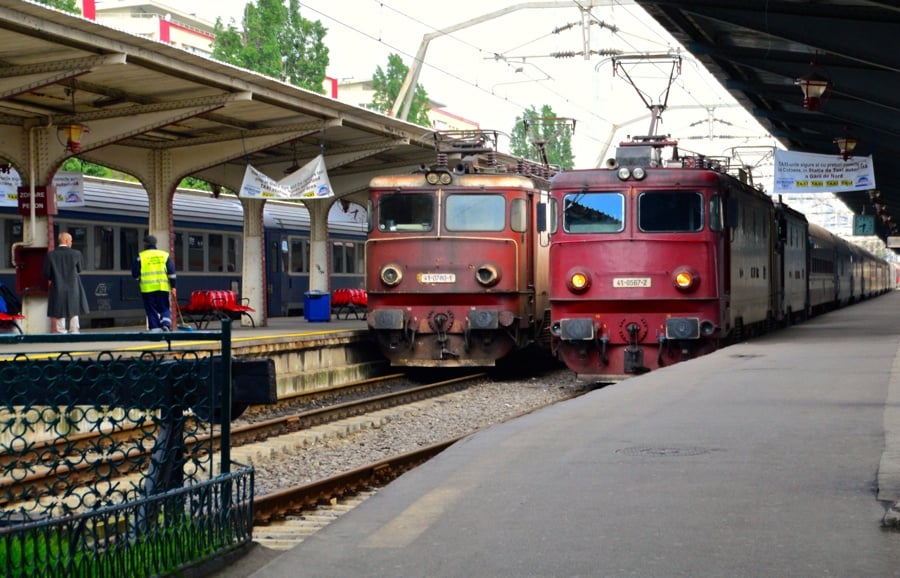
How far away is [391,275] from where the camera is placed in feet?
60.6

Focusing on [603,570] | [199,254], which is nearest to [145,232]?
[199,254]

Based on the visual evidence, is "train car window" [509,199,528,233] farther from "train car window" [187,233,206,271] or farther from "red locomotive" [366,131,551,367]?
"train car window" [187,233,206,271]

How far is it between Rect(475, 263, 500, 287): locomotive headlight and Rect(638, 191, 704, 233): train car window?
9.16 ft

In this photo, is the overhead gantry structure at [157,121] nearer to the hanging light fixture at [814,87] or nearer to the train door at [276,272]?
the train door at [276,272]

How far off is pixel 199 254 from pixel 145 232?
2.08 m

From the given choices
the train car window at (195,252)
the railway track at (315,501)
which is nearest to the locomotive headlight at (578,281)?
the railway track at (315,501)

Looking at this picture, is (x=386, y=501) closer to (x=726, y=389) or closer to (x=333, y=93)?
(x=726, y=389)

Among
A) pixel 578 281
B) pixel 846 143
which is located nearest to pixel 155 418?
pixel 578 281

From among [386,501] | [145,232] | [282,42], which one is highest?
[282,42]

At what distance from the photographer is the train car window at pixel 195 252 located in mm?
27172

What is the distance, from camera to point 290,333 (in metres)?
21.0

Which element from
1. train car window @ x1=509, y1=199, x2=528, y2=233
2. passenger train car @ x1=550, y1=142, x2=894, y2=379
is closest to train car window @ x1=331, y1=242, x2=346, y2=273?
train car window @ x1=509, y1=199, x2=528, y2=233

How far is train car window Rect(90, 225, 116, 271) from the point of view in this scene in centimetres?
2423

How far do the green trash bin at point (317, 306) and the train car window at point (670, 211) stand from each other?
11301 mm
